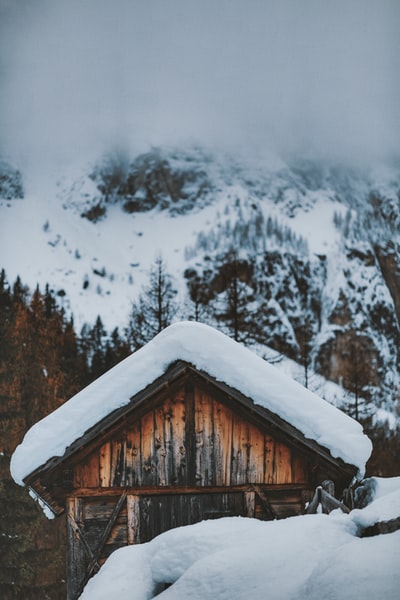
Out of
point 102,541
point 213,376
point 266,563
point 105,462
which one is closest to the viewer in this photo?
point 266,563

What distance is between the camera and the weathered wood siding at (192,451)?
774 cm

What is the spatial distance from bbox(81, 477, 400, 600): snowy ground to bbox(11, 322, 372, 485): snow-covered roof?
299cm

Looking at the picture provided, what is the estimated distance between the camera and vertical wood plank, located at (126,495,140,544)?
25.2ft

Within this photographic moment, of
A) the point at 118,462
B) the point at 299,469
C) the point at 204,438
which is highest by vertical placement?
the point at 204,438

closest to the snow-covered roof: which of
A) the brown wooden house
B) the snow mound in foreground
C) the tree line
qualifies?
the brown wooden house

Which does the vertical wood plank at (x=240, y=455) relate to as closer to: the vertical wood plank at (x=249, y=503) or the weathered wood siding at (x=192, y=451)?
the weathered wood siding at (x=192, y=451)

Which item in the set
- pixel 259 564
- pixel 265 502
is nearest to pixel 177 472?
pixel 265 502

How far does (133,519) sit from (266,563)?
5.12 meters

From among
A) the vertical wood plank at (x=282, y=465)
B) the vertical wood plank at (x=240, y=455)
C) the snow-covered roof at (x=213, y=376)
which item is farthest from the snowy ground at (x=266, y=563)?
the vertical wood plank at (x=282, y=465)

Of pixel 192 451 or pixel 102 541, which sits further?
pixel 192 451

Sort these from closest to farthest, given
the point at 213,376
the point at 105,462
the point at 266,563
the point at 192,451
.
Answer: the point at 266,563 < the point at 213,376 < the point at 105,462 < the point at 192,451

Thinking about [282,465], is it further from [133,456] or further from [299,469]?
[133,456]

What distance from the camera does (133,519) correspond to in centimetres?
770

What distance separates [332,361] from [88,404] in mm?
129962
